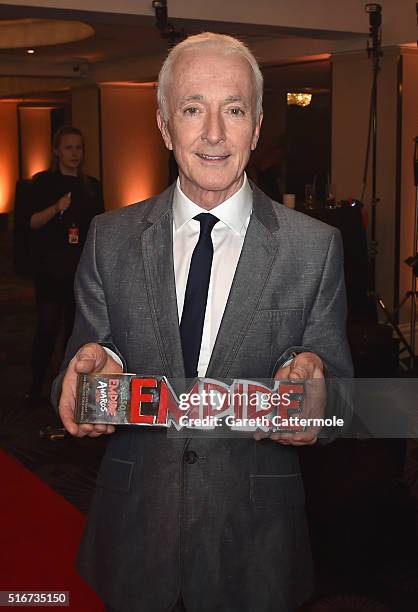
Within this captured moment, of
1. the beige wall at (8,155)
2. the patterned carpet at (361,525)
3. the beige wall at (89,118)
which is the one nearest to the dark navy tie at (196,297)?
the patterned carpet at (361,525)

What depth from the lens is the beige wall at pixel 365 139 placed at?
6336mm

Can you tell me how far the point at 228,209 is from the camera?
4.65 ft

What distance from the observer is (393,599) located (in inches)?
105

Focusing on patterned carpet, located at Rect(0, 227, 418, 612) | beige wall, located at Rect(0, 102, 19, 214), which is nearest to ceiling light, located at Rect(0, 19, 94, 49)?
beige wall, located at Rect(0, 102, 19, 214)

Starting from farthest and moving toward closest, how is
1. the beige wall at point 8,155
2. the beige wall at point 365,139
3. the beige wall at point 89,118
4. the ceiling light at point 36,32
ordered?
the beige wall at point 89,118, the beige wall at point 8,155, the ceiling light at point 36,32, the beige wall at point 365,139

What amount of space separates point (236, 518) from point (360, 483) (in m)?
1.56

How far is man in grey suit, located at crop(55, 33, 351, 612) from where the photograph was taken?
4.44ft

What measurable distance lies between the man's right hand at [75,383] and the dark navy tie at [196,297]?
132mm

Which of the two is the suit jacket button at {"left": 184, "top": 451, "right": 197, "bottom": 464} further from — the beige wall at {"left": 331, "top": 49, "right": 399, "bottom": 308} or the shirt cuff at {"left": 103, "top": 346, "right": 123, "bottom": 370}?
the beige wall at {"left": 331, "top": 49, "right": 399, "bottom": 308}

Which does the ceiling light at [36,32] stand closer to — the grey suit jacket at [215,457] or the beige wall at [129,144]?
the beige wall at [129,144]

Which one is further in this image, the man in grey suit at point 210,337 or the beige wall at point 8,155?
the beige wall at point 8,155

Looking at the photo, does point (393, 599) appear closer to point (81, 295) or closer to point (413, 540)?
point (413, 540)

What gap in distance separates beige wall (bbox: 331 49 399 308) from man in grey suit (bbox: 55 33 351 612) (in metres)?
5.17

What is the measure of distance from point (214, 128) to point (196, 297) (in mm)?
265
